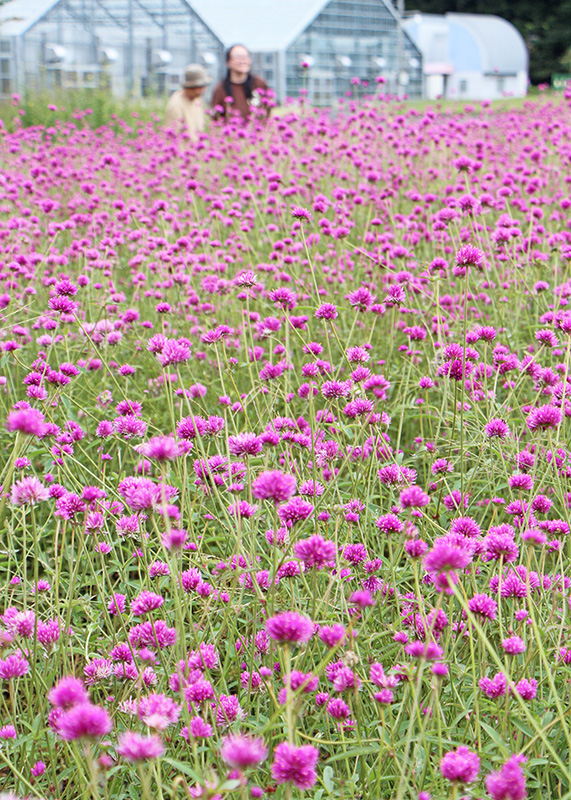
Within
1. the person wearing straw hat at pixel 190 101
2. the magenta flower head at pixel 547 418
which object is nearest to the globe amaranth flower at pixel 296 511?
the magenta flower head at pixel 547 418

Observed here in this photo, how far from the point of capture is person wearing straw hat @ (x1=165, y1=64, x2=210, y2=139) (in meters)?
7.33

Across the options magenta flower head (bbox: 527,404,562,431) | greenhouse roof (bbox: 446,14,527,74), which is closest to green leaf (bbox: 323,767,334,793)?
magenta flower head (bbox: 527,404,562,431)

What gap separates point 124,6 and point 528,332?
46.1 ft

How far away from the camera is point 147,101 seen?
464 inches

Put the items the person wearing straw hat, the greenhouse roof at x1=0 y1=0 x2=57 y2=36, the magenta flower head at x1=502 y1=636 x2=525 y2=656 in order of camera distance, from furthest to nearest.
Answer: the greenhouse roof at x1=0 y1=0 x2=57 y2=36, the person wearing straw hat, the magenta flower head at x1=502 y1=636 x2=525 y2=656

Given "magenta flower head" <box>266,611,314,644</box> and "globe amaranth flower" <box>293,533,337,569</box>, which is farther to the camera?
"globe amaranth flower" <box>293,533,337,569</box>

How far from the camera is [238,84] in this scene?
7699 mm

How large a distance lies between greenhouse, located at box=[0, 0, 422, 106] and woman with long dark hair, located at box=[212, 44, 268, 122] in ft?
9.66

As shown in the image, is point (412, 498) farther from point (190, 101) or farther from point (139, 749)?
point (190, 101)

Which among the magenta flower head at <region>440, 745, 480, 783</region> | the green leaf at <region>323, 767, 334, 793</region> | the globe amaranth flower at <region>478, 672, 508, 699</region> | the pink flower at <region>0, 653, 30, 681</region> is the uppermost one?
the magenta flower head at <region>440, 745, 480, 783</region>

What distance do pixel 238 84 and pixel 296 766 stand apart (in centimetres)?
769

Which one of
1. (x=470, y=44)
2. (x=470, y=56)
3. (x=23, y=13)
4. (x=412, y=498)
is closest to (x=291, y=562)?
(x=412, y=498)

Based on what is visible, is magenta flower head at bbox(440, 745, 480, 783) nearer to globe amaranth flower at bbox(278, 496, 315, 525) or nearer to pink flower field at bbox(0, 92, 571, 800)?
pink flower field at bbox(0, 92, 571, 800)

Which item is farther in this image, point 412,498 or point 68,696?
point 412,498
